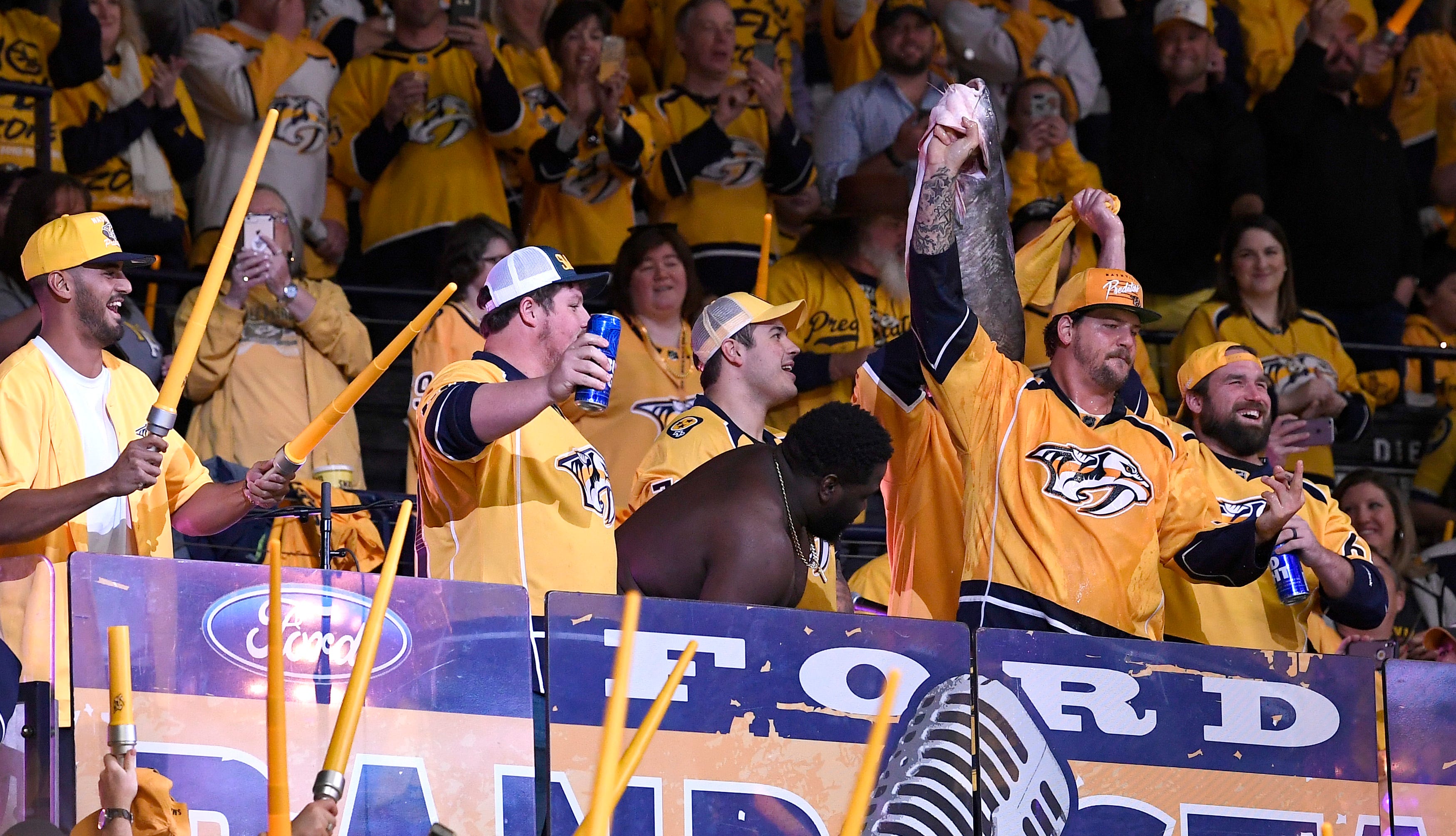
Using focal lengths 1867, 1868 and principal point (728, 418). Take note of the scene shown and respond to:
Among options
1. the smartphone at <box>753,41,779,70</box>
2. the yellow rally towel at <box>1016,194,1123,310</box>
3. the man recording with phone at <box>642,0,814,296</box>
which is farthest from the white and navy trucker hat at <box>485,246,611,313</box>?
the smartphone at <box>753,41,779,70</box>

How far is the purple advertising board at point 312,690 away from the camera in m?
2.99

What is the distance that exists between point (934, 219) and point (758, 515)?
2.80 ft

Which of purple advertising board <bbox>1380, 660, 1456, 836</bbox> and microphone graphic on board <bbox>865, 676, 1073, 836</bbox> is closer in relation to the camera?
microphone graphic on board <bbox>865, 676, 1073, 836</bbox>

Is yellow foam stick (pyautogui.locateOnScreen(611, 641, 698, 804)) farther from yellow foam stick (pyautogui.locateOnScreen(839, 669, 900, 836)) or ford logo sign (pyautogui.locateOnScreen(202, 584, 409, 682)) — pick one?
ford logo sign (pyautogui.locateOnScreen(202, 584, 409, 682))

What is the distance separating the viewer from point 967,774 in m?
3.44

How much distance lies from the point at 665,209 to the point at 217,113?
183 cm

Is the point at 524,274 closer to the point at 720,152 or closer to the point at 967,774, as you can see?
the point at 967,774

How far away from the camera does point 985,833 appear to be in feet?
11.2

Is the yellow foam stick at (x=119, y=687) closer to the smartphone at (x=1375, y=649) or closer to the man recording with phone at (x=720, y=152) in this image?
the smartphone at (x=1375, y=649)


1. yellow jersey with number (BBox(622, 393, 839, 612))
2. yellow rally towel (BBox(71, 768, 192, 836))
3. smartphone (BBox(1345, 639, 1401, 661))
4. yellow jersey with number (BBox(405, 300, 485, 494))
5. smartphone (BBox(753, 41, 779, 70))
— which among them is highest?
smartphone (BBox(753, 41, 779, 70))

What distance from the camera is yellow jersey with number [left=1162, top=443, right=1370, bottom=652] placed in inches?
209

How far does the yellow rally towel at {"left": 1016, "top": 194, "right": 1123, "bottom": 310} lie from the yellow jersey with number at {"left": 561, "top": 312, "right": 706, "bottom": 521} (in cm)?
139

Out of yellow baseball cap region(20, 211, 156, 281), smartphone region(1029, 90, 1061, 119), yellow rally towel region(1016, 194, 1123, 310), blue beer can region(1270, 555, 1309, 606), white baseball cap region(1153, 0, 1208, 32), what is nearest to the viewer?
yellow baseball cap region(20, 211, 156, 281)

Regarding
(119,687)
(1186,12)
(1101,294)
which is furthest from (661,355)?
(119,687)
